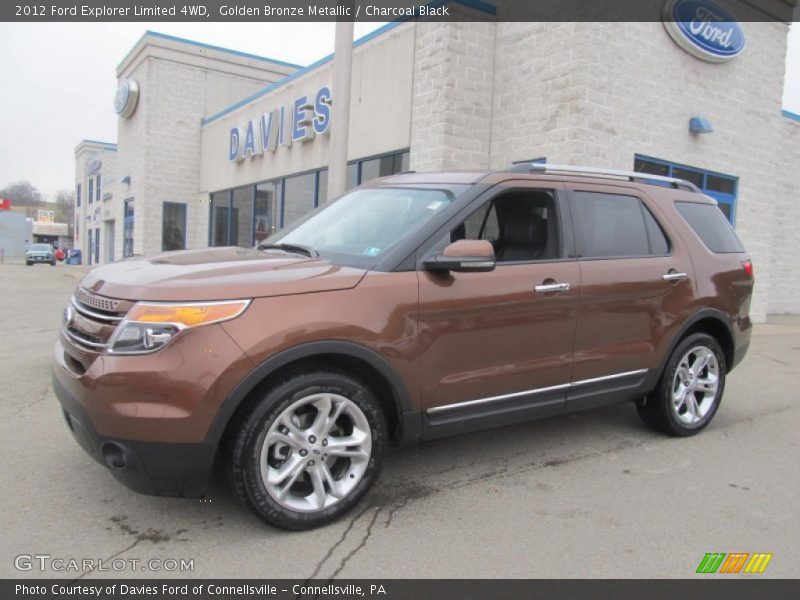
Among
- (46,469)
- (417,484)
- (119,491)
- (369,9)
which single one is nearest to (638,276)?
(417,484)

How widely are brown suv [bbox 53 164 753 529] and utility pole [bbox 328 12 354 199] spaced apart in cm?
415

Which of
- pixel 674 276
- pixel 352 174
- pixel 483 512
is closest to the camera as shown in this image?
pixel 483 512

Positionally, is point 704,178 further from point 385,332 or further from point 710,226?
point 385,332

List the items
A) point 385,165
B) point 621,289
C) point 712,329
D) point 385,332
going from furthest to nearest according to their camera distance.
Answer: point 385,165, point 712,329, point 621,289, point 385,332

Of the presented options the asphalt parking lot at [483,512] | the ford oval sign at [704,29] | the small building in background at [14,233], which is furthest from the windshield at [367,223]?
the small building in background at [14,233]

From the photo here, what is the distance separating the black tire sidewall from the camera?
470 centimetres

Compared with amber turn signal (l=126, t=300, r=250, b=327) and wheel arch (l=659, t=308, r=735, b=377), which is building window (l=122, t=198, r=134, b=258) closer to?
wheel arch (l=659, t=308, r=735, b=377)

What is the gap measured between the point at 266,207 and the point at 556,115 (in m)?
10.1

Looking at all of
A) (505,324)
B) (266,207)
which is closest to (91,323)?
(505,324)

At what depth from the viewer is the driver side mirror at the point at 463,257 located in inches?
133

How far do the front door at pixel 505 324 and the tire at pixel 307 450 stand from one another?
0.41 metres

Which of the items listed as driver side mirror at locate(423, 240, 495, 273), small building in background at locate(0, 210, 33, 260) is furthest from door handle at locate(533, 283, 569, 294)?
small building in background at locate(0, 210, 33, 260)

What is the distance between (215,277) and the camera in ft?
10.1
